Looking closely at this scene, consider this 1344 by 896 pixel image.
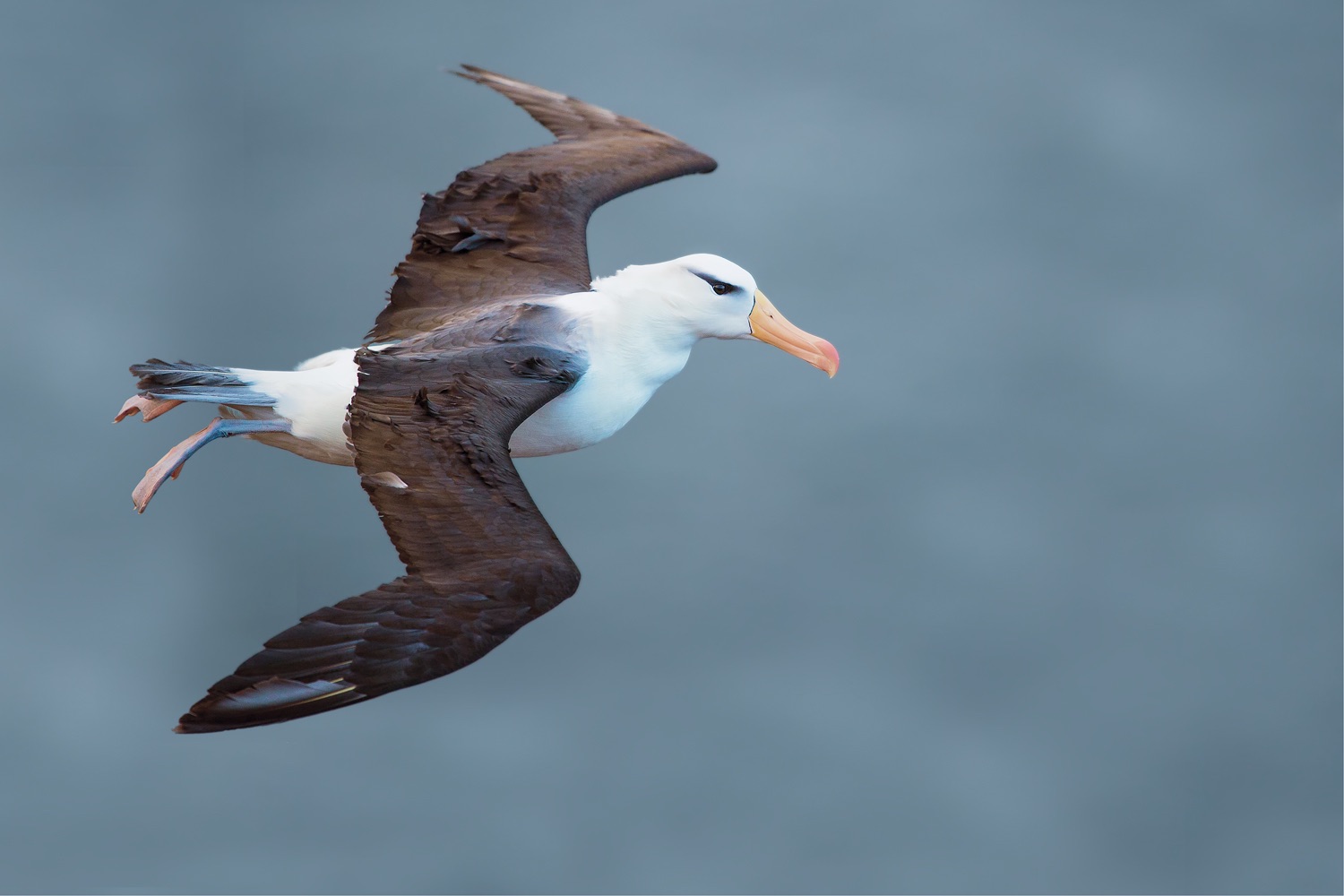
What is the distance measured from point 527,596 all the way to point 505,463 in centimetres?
86

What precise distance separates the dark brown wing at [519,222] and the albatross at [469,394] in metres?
0.02

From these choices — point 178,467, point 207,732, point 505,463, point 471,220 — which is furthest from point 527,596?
point 471,220

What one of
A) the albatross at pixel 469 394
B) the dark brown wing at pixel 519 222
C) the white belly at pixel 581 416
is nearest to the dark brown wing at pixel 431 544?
the albatross at pixel 469 394

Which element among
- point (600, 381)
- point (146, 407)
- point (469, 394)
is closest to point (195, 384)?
point (146, 407)

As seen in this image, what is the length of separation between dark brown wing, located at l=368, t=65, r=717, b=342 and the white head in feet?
2.07

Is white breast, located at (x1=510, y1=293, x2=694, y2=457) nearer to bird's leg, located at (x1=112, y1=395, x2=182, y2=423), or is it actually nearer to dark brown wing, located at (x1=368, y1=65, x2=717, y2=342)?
dark brown wing, located at (x1=368, y1=65, x2=717, y2=342)

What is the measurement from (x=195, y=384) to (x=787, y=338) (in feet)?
11.5

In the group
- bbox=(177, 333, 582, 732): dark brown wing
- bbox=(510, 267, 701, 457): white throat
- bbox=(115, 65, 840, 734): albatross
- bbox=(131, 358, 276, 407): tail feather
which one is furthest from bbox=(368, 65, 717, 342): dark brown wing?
bbox=(177, 333, 582, 732): dark brown wing

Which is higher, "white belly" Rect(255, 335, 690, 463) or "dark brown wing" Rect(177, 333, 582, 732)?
"white belly" Rect(255, 335, 690, 463)

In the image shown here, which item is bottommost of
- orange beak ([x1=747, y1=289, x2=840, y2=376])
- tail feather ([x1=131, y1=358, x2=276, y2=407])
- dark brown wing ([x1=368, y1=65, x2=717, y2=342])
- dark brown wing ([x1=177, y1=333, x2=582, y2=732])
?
dark brown wing ([x1=177, y1=333, x2=582, y2=732])

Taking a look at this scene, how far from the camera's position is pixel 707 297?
11.2 m

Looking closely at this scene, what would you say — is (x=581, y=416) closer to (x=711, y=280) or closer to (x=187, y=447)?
(x=711, y=280)

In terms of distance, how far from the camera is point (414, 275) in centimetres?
1191

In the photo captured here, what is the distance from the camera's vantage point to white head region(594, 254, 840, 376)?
1120 cm
